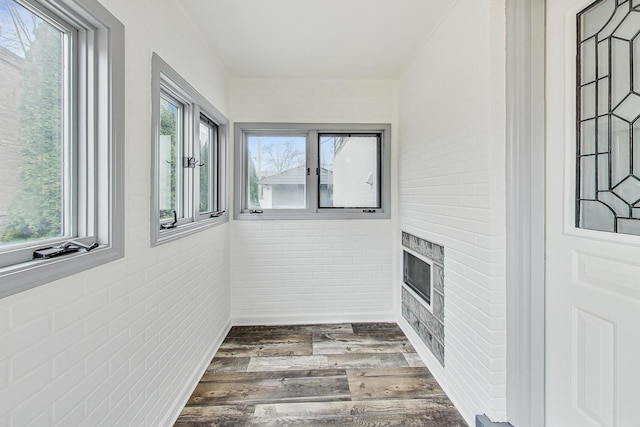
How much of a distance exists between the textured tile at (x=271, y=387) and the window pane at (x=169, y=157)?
1.20 metres

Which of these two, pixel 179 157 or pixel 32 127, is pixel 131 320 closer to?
pixel 32 127

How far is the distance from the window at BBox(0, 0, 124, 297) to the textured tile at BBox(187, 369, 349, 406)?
4.24 feet

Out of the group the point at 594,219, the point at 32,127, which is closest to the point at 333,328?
the point at 594,219

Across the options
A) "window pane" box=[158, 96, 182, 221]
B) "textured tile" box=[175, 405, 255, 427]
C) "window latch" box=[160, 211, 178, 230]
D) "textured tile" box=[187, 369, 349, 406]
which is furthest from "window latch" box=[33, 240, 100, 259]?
"textured tile" box=[187, 369, 349, 406]

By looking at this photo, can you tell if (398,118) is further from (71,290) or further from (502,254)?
(71,290)

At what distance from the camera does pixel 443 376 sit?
7.14 feet

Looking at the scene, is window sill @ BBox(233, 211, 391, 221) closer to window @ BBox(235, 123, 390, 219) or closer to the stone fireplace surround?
window @ BBox(235, 123, 390, 219)

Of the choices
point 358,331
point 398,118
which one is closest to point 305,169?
point 398,118

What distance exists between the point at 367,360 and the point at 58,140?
238cm

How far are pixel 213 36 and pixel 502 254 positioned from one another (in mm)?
2413

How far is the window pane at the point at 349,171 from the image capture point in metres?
3.36

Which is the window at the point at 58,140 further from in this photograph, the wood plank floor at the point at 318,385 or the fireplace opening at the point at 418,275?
the fireplace opening at the point at 418,275

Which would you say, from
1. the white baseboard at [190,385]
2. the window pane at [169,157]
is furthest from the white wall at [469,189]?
the window pane at [169,157]

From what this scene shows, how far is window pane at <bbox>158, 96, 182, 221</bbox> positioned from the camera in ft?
6.41
